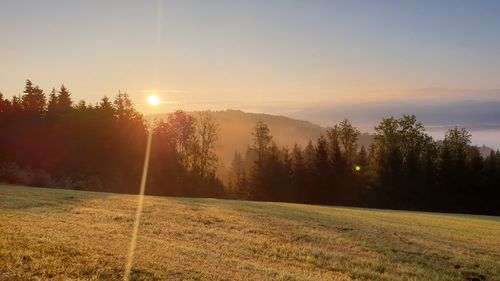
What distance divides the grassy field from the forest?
43412 mm

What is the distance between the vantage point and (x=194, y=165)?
88375 mm

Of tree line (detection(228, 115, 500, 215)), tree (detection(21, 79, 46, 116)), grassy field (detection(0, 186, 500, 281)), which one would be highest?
tree (detection(21, 79, 46, 116))

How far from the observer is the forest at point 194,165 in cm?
6875

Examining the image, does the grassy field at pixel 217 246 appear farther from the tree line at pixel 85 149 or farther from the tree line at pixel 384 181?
the tree line at pixel 384 181

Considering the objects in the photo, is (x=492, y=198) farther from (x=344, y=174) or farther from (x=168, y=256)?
(x=168, y=256)

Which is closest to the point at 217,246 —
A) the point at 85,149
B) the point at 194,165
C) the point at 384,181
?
the point at 85,149

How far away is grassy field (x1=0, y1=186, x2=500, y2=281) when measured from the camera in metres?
12.1

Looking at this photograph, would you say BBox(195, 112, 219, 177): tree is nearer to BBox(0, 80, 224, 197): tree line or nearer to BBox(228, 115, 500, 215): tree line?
BBox(0, 80, 224, 197): tree line

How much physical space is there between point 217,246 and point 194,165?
71252 mm

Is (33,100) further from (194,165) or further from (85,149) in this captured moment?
(194,165)

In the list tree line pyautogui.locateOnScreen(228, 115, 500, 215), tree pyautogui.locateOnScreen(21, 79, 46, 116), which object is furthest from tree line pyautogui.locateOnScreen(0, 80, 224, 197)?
tree line pyautogui.locateOnScreen(228, 115, 500, 215)

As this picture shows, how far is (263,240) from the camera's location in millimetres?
20438

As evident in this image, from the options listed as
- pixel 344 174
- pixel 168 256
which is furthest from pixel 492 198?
pixel 168 256

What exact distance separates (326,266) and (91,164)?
60616 millimetres
